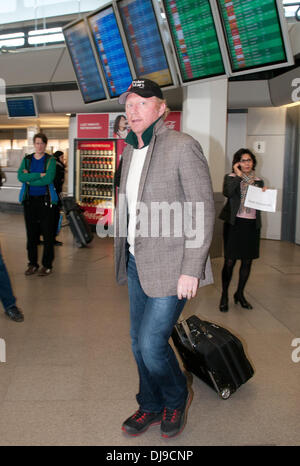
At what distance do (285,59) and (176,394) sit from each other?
13.6ft

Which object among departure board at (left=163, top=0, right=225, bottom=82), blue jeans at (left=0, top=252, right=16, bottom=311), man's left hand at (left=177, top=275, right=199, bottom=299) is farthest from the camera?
departure board at (left=163, top=0, right=225, bottom=82)

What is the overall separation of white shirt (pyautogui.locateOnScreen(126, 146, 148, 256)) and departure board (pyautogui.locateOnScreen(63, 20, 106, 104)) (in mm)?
5889

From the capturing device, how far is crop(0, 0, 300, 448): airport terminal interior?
2.57 metres

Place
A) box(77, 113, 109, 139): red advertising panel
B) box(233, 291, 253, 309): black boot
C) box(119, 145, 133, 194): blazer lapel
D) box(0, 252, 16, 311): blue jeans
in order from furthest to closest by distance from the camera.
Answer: box(77, 113, 109, 139): red advertising panel < box(233, 291, 253, 309): black boot < box(0, 252, 16, 311): blue jeans < box(119, 145, 133, 194): blazer lapel

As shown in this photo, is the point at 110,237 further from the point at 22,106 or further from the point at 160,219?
the point at 160,219

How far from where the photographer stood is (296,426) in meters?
2.45

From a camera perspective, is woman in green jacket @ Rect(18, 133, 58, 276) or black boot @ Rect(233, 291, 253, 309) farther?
woman in green jacket @ Rect(18, 133, 58, 276)

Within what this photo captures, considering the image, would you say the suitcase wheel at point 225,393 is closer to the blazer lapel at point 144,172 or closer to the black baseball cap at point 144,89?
the blazer lapel at point 144,172

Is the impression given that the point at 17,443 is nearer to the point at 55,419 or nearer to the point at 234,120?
the point at 55,419

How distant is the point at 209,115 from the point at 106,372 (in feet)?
14.9

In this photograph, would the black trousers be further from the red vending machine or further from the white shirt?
the red vending machine

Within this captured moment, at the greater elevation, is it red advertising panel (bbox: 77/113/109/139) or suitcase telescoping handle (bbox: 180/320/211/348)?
red advertising panel (bbox: 77/113/109/139)

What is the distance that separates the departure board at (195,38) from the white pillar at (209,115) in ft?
2.06

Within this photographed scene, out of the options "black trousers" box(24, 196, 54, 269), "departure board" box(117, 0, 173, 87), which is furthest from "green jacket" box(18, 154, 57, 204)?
"departure board" box(117, 0, 173, 87)
